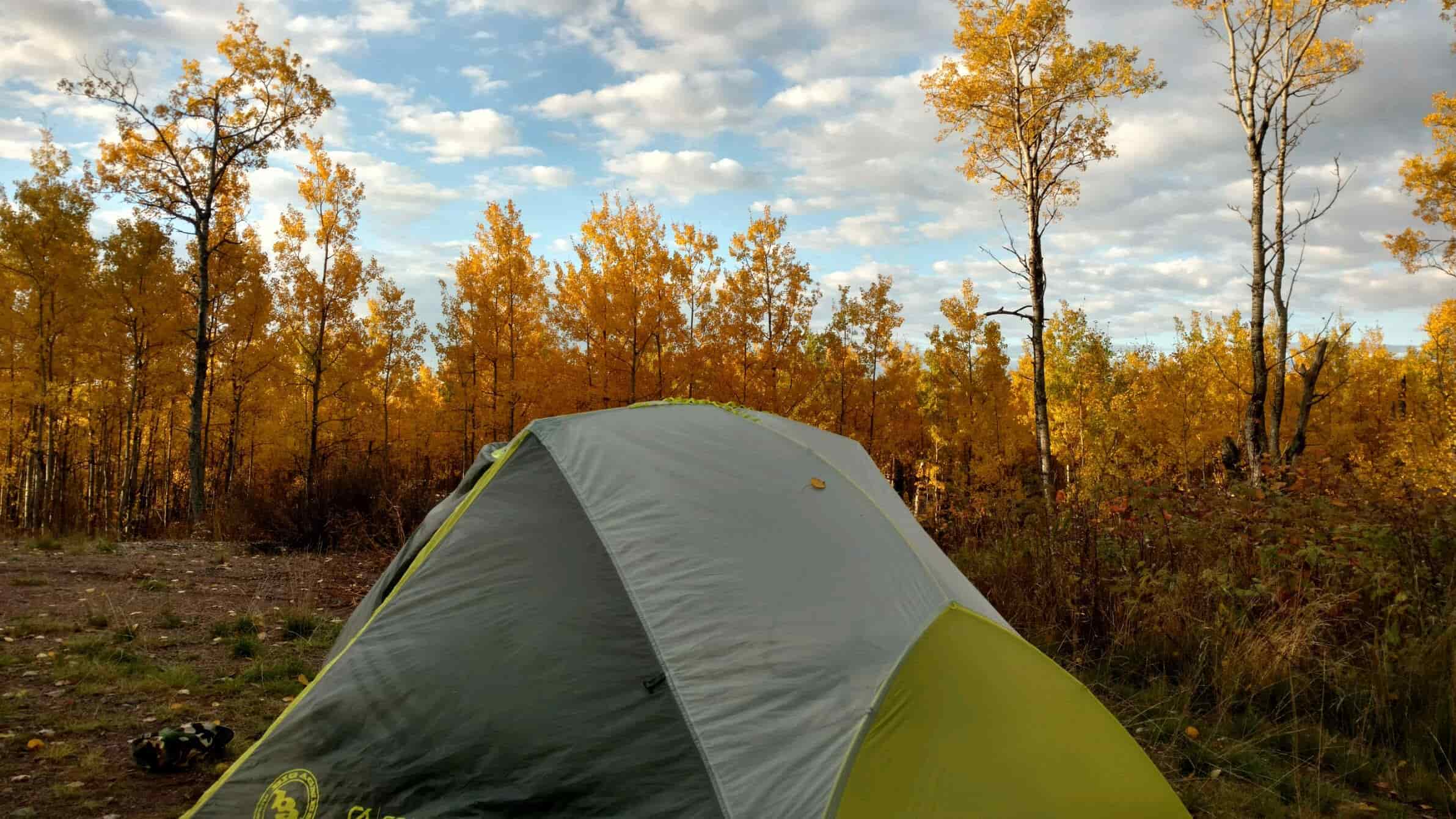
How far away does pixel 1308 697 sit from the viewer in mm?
4613

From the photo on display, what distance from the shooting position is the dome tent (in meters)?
2.54

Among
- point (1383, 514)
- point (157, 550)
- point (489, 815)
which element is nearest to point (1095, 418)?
point (1383, 514)

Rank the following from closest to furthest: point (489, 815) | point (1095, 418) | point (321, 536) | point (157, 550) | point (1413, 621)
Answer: point (489, 815)
point (1413, 621)
point (157, 550)
point (321, 536)
point (1095, 418)

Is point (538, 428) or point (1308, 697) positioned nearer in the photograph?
point (538, 428)

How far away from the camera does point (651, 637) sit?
2.83 meters

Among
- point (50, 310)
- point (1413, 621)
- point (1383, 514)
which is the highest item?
point (50, 310)

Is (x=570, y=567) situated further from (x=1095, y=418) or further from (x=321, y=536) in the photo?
(x=1095, y=418)

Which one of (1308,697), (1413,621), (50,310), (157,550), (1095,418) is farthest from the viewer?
(1095,418)

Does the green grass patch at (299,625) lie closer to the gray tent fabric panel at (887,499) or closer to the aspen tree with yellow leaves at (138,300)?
the gray tent fabric panel at (887,499)

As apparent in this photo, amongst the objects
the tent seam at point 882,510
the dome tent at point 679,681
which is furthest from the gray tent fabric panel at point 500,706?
the tent seam at point 882,510

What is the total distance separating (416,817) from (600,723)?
2.27 feet

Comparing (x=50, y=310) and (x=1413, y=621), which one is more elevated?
(x=50, y=310)

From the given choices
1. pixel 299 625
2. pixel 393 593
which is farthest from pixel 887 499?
pixel 299 625

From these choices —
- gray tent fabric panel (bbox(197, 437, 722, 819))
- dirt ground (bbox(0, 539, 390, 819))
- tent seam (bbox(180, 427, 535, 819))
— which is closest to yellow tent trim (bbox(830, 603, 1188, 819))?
gray tent fabric panel (bbox(197, 437, 722, 819))
